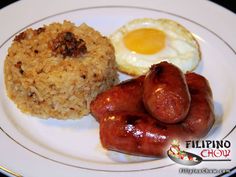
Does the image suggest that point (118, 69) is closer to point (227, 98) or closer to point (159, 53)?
point (159, 53)

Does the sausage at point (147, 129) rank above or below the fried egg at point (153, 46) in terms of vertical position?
below

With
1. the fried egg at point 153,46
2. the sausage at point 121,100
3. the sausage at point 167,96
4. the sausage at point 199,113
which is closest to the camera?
the sausage at point 167,96

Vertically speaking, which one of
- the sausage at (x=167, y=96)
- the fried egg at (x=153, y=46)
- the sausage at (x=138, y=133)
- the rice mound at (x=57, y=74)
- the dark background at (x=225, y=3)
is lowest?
the sausage at (x=138, y=133)

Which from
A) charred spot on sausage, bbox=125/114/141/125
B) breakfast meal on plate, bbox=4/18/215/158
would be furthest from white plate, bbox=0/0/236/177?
Result: charred spot on sausage, bbox=125/114/141/125

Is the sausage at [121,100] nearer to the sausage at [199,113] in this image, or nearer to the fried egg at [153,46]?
the sausage at [199,113]

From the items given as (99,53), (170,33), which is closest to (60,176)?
(99,53)

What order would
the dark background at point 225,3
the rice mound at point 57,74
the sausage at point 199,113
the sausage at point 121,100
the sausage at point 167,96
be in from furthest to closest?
the dark background at point 225,3 < the rice mound at point 57,74 < the sausage at point 121,100 < the sausage at point 199,113 < the sausage at point 167,96

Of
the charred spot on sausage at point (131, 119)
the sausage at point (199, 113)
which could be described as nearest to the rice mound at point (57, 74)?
the charred spot on sausage at point (131, 119)

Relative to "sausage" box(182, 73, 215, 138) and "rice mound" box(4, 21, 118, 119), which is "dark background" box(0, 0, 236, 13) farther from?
"sausage" box(182, 73, 215, 138)
